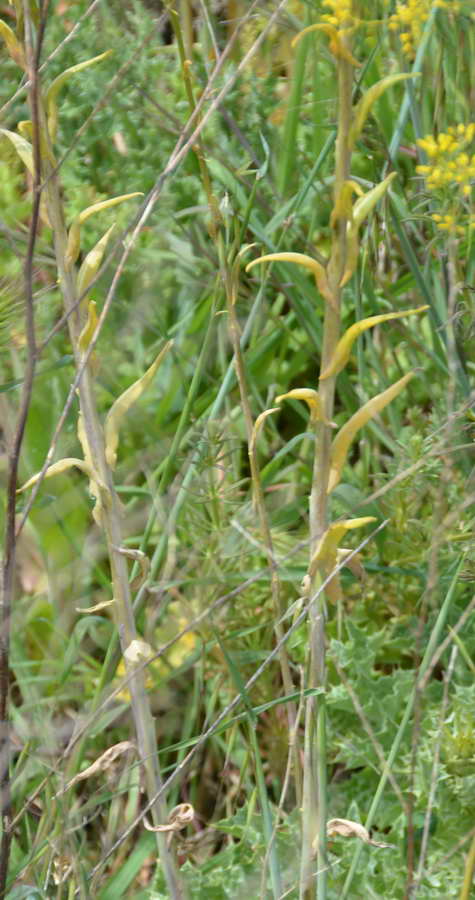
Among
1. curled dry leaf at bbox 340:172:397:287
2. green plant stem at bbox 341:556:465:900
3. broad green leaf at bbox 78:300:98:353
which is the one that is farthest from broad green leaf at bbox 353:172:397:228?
green plant stem at bbox 341:556:465:900

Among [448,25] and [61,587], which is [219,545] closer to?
[61,587]

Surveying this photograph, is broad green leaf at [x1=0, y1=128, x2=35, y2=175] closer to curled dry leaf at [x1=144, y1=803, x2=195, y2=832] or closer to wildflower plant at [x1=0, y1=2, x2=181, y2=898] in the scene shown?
wildflower plant at [x1=0, y1=2, x2=181, y2=898]

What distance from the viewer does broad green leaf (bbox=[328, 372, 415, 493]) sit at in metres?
0.87

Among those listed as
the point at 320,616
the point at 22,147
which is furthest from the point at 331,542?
the point at 22,147

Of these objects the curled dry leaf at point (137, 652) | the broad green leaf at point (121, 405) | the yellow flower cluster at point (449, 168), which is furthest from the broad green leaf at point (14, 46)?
the curled dry leaf at point (137, 652)

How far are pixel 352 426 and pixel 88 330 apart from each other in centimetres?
25

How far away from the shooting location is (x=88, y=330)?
3.04 feet

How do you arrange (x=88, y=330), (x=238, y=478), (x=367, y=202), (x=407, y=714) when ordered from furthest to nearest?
(x=238, y=478) → (x=407, y=714) → (x=88, y=330) → (x=367, y=202)

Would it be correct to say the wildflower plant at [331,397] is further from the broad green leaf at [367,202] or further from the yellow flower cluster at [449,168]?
the yellow flower cluster at [449,168]

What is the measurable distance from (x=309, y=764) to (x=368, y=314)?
1048mm

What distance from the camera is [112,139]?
2154 millimetres

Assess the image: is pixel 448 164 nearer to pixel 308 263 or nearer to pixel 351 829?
pixel 308 263

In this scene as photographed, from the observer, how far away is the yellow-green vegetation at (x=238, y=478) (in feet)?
3.08

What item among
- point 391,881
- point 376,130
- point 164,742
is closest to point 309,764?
point 391,881
